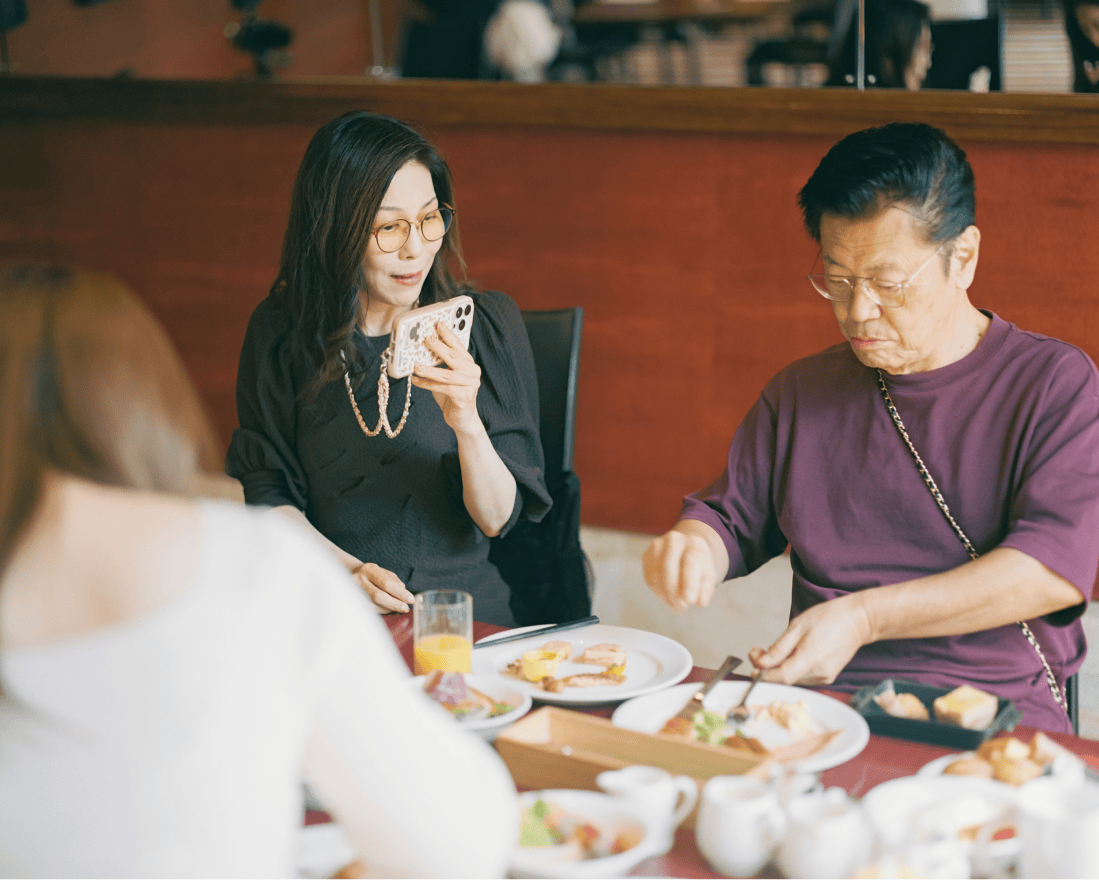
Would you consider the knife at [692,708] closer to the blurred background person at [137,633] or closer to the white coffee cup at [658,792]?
the white coffee cup at [658,792]

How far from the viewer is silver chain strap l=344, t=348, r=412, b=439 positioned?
192 cm

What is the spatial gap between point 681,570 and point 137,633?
98 cm

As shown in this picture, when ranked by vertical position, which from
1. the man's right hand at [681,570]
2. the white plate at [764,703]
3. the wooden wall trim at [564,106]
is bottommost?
the white plate at [764,703]

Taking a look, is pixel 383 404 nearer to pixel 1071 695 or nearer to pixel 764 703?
pixel 764 703

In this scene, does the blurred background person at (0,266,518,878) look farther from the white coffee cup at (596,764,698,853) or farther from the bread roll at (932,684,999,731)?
the bread roll at (932,684,999,731)

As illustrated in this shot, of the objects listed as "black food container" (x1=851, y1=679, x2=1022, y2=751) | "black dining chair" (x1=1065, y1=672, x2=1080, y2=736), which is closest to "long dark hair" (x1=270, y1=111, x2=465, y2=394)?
"black food container" (x1=851, y1=679, x2=1022, y2=751)

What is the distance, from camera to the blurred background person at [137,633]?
0.66 meters

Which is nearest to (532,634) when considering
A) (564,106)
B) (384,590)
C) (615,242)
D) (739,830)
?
(384,590)

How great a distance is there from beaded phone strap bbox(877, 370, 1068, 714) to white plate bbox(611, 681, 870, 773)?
0.37 meters

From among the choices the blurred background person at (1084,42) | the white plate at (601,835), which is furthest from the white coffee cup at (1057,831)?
the blurred background person at (1084,42)

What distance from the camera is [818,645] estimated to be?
4.49 feet

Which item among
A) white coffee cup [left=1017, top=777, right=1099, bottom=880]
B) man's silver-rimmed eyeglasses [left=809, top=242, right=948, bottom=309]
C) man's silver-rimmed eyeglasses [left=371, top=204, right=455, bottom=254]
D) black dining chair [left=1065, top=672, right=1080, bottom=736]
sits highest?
man's silver-rimmed eyeglasses [left=371, top=204, right=455, bottom=254]

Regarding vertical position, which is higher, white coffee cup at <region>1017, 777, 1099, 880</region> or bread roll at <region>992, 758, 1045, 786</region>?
white coffee cup at <region>1017, 777, 1099, 880</region>

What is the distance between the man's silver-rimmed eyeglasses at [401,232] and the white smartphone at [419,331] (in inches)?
7.3
